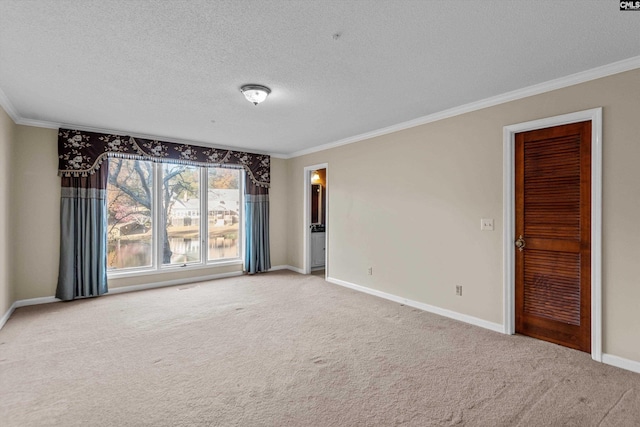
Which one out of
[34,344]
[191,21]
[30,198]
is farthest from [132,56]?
[30,198]

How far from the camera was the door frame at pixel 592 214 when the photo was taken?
2691 mm

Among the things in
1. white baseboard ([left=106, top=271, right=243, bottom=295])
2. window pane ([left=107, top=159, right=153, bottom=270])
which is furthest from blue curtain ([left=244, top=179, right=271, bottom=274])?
window pane ([left=107, top=159, right=153, bottom=270])

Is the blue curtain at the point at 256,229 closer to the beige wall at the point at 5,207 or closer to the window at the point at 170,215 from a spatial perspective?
the window at the point at 170,215

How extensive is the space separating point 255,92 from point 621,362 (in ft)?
12.9

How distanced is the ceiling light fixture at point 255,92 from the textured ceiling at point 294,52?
0.08 m

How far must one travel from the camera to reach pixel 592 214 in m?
2.74

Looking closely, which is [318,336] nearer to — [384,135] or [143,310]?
[143,310]

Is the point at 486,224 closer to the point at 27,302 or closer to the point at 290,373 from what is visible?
the point at 290,373

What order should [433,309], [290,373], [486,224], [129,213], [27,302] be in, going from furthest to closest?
[129,213] → [27,302] → [433,309] → [486,224] → [290,373]

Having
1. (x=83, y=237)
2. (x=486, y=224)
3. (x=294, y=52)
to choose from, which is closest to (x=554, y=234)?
(x=486, y=224)

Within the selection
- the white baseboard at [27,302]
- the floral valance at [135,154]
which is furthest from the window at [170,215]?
the white baseboard at [27,302]

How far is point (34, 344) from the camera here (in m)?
3.12

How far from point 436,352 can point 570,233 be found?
1.66 meters

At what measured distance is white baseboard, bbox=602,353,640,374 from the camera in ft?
8.34
